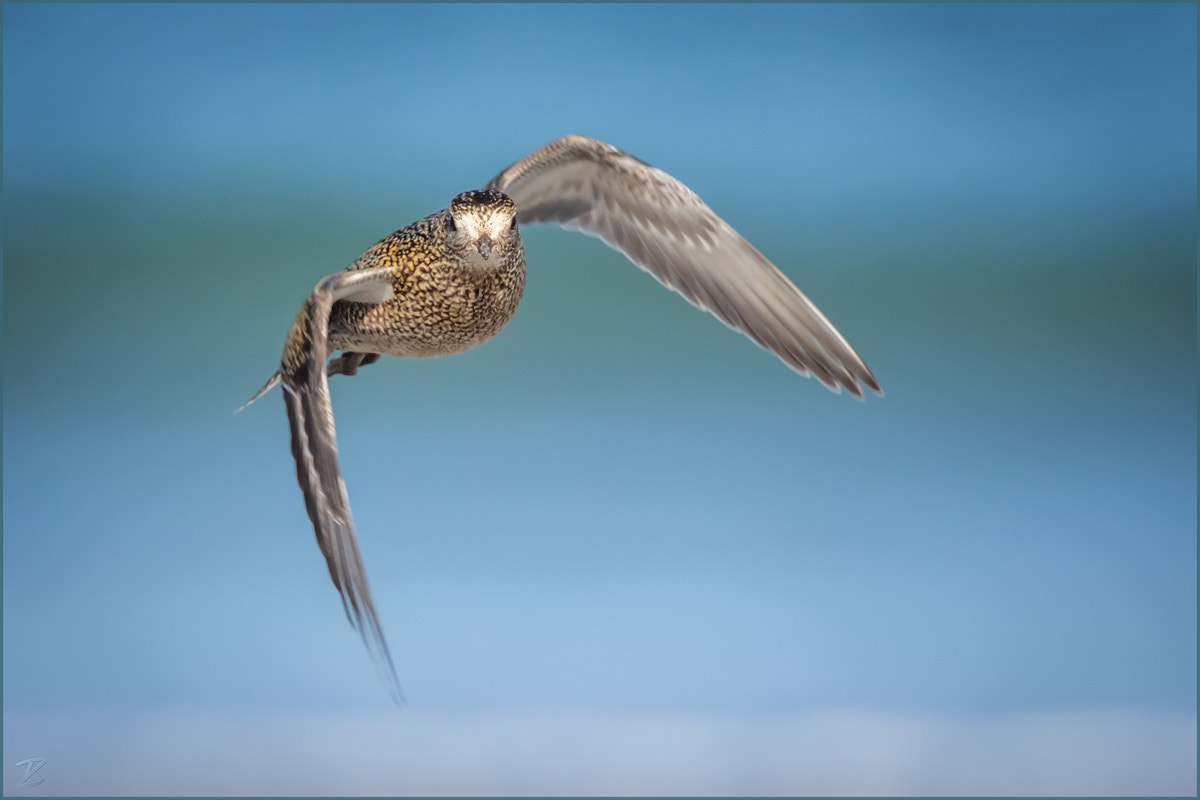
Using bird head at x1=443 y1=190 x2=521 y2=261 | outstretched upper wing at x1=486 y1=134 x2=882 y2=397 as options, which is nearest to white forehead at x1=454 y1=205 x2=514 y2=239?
bird head at x1=443 y1=190 x2=521 y2=261

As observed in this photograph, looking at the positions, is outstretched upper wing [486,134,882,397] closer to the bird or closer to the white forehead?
the bird

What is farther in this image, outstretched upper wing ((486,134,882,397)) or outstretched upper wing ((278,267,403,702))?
outstretched upper wing ((486,134,882,397))

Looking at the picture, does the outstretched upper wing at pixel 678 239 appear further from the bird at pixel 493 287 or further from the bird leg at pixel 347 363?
the bird leg at pixel 347 363

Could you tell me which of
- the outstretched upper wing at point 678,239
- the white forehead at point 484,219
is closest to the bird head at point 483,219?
the white forehead at point 484,219

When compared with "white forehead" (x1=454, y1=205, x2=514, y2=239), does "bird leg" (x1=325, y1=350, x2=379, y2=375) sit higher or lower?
lower

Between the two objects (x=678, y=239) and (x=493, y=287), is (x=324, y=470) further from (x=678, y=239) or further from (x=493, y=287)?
(x=678, y=239)

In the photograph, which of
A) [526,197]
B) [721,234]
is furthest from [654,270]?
[526,197]
